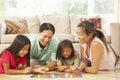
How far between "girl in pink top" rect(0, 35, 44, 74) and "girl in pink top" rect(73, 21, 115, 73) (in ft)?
1.60

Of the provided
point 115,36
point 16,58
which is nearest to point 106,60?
point 16,58

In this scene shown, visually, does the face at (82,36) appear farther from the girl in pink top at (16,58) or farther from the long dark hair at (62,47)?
the girl in pink top at (16,58)

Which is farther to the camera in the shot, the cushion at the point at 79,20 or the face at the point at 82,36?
the cushion at the point at 79,20

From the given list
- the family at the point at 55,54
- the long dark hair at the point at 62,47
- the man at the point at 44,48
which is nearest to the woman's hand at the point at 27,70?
the family at the point at 55,54

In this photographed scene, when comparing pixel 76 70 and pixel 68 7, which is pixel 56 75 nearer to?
pixel 76 70

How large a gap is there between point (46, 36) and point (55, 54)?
0.25 m

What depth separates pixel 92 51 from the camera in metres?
2.48

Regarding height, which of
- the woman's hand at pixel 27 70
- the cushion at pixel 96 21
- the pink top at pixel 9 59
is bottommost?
the woman's hand at pixel 27 70

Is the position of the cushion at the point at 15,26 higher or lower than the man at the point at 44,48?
higher

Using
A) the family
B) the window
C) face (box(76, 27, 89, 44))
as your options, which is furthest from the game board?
the window

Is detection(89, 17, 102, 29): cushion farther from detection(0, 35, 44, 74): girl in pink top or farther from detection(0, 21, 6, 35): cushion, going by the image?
detection(0, 35, 44, 74): girl in pink top

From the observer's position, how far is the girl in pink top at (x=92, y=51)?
2.47m

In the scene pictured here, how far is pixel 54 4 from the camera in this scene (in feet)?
17.3

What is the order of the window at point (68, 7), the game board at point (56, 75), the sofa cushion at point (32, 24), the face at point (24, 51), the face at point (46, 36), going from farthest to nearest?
the window at point (68, 7), the sofa cushion at point (32, 24), the face at point (46, 36), the face at point (24, 51), the game board at point (56, 75)
